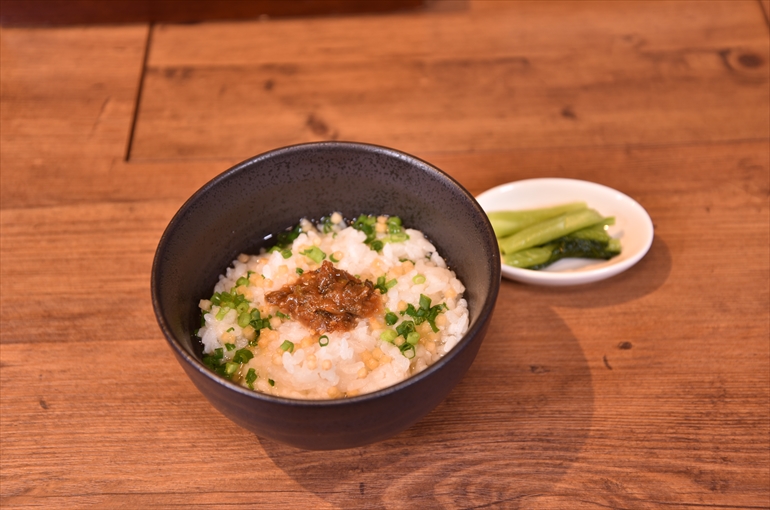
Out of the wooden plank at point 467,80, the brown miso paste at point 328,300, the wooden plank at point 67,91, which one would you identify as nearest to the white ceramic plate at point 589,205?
the wooden plank at point 467,80

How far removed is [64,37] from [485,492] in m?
2.97

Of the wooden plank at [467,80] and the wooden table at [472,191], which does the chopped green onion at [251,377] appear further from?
the wooden plank at [467,80]

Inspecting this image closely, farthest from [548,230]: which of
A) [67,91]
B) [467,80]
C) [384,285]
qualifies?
[67,91]

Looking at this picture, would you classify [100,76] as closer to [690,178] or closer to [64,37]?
[64,37]

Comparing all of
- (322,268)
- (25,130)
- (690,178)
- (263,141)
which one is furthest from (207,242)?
(690,178)

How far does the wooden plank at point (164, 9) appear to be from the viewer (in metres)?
3.31

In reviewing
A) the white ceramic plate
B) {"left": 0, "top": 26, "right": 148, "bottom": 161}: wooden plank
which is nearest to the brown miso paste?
the white ceramic plate

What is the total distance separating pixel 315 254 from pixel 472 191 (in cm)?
85

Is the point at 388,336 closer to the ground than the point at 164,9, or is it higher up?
higher up

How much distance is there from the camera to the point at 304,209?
2180 millimetres

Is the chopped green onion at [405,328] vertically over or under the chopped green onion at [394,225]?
under

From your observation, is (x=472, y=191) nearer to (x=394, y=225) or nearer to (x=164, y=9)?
(x=394, y=225)

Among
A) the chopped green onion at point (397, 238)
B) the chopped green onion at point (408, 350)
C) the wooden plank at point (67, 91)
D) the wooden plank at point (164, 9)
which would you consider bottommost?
the wooden plank at point (67, 91)

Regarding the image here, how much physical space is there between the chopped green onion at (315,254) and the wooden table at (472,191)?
1.81 ft
